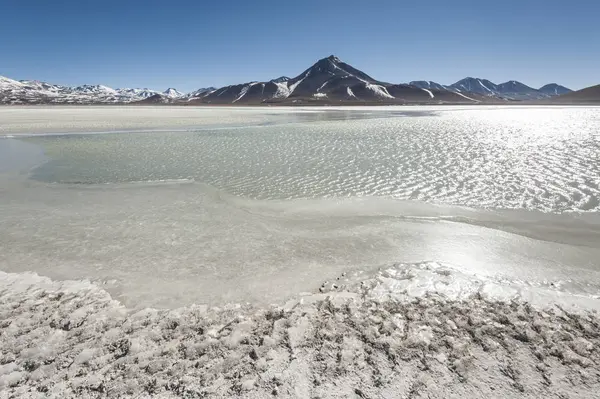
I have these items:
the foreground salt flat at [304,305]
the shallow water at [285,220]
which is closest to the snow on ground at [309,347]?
the foreground salt flat at [304,305]

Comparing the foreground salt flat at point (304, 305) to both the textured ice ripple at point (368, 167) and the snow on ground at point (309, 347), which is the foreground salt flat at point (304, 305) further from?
the textured ice ripple at point (368, 167)

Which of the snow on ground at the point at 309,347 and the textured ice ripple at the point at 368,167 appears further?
the textured ice ripple at the point at 368,167

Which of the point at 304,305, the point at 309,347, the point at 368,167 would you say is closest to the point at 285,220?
the point at 304,305

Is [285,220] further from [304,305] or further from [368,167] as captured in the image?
[368,167]

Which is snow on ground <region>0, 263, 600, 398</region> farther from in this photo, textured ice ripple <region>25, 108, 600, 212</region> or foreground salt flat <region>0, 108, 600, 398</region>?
textured ice ripple <region>25, 108, 600, 212</region>

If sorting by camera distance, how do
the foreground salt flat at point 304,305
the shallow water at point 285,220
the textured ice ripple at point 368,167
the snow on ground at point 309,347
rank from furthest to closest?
1. the textured ice ripple at point 368,167
2. the shallow water at point 285,220
3. the foreground salt flat at point 304,305
4. the snow on ground at point 309,347

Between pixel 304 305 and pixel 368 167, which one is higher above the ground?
→ pixel 368 167

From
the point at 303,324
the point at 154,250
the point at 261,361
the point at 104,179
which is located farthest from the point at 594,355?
the point at 104,179
